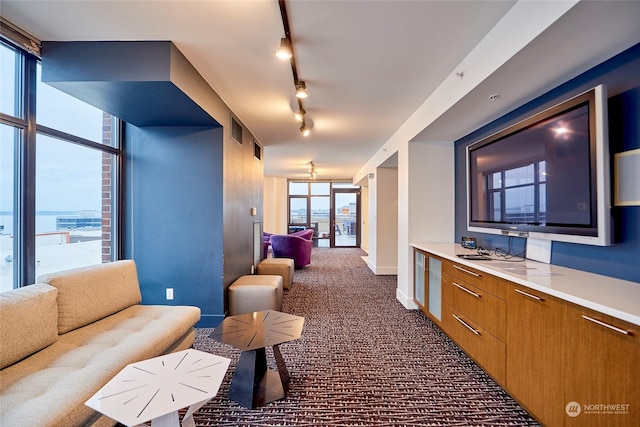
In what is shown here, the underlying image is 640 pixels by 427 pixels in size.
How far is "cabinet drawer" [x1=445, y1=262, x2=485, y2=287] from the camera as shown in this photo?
2070 mm

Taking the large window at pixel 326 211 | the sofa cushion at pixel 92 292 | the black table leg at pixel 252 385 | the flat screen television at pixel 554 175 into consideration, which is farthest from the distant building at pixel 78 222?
the large window at pixel 326 211

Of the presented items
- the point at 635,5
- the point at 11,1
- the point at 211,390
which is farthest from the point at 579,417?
the point at 11,1

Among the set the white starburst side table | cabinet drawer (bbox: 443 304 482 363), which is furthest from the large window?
the white starburst side table

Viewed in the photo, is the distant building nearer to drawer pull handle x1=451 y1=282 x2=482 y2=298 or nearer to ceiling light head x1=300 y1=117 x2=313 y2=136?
ceiling light head x1=300 y1=117 x2=313 y2=136

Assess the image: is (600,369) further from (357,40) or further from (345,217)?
(345,217)

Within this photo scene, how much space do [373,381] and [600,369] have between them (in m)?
1.34

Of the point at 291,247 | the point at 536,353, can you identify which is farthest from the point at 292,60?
the point at 291,247

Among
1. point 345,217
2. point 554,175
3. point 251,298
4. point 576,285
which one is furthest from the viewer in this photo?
point 345,217

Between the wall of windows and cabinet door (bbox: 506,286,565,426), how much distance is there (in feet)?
11.4

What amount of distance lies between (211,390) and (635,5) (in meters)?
2.63

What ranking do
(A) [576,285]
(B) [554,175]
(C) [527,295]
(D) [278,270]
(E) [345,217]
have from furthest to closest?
(E) [345,217], (D) [278,270], (B) [554,175], (C) [527,295], (A) [576,285]

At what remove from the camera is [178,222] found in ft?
10.2

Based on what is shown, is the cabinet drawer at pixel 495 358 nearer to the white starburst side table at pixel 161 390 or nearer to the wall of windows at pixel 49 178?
the white starburst side table at pixel 161 390

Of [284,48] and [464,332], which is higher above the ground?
[284,48]
